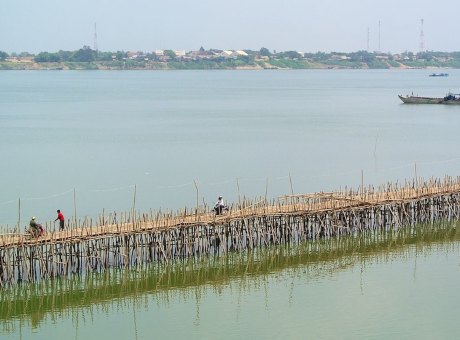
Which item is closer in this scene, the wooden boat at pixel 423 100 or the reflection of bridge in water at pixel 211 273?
the reflection of bridge in water at pixel 211 273

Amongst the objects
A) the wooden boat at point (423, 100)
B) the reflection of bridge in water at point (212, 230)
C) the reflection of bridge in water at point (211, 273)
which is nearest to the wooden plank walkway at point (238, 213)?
the reflection of bridge in water at point (212, 230)

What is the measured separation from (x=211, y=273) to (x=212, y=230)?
170cm

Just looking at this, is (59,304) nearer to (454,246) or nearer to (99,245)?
(99,245)

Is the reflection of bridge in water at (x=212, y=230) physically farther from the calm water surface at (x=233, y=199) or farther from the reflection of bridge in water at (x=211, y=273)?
the calm water surface at (x=233, y=199)

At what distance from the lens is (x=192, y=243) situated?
27.4 metres

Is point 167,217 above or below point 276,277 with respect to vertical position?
above

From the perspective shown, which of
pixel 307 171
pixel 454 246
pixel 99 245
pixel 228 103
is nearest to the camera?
pixel 99 245

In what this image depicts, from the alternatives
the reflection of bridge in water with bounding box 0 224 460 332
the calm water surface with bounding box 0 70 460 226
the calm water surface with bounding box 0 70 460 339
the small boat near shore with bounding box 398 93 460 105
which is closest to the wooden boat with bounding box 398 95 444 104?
the small boat near shore with bounding box 398 93 460 105

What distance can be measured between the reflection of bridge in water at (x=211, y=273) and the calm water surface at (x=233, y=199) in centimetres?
6

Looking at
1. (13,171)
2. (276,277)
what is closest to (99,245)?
(276,277)

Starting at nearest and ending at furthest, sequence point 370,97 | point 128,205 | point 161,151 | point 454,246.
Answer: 1. point 454,246
2. point 128,205
3. point 161,151
4. point 370,97

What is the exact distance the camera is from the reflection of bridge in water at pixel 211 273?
24.2m

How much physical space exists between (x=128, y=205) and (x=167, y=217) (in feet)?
35.0

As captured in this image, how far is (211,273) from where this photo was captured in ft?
88.0
